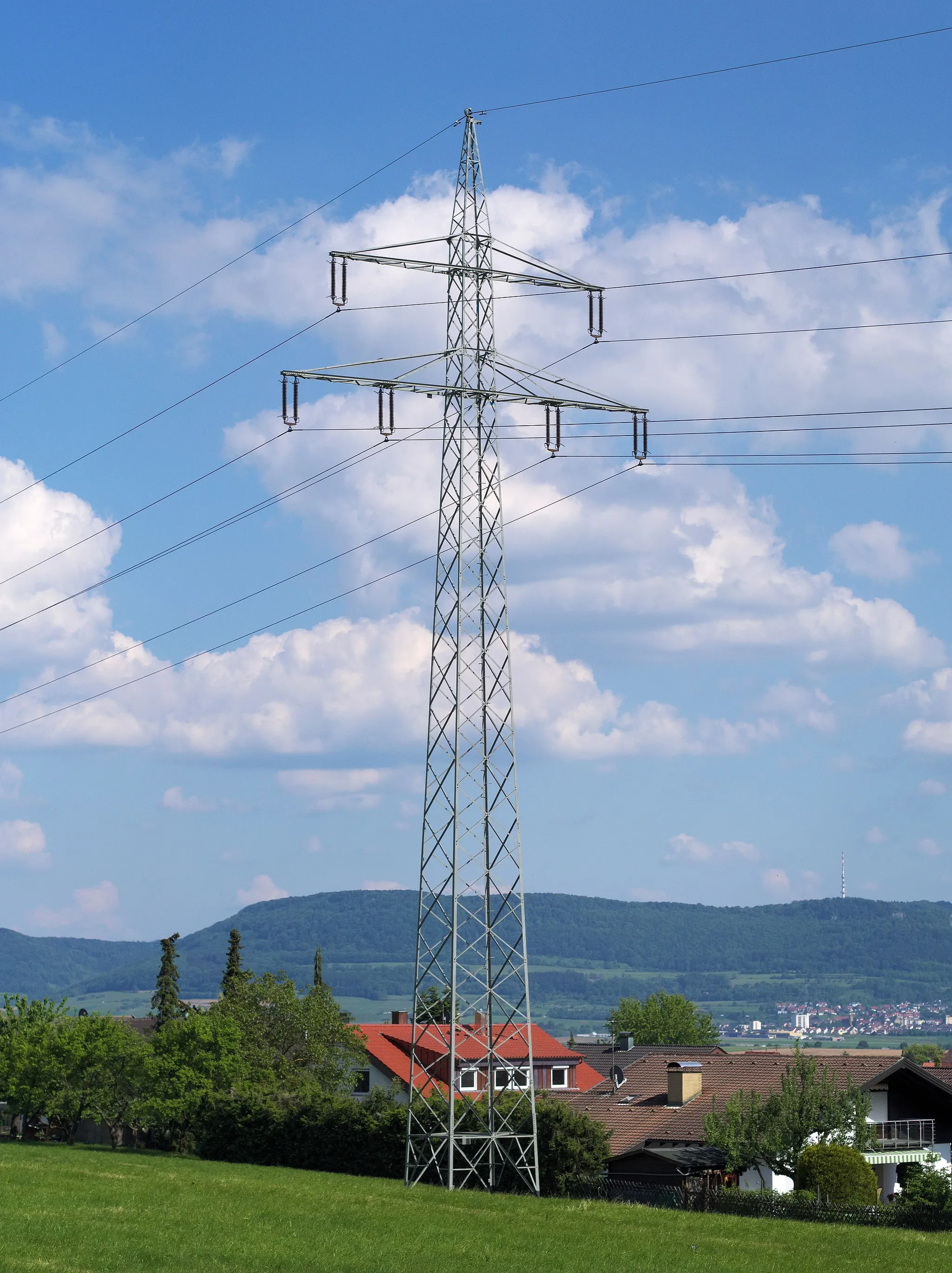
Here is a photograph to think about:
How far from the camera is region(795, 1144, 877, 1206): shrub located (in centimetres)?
5497

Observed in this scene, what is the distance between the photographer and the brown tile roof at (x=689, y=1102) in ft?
213

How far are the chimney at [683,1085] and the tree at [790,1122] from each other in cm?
938

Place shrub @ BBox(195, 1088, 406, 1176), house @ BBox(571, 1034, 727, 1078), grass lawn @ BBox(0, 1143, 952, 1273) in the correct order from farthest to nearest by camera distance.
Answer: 1. house @ BBox(571, 1034, 727, 1078)
2. shrub @ BBox(195, 1088, 406, 1176)
3. grass lawn @ BBox(0, 1143, 952, 1273)

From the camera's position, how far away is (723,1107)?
65875 mm

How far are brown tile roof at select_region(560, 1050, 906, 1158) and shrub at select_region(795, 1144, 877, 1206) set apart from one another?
696 cm

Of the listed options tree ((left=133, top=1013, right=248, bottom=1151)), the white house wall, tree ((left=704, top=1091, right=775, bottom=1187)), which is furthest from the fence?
tree ((left=133, top=1013, right=248, bottom=1151))

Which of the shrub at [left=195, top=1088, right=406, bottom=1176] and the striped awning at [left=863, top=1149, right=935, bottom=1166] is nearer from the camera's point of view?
the shrub at [left=195, top=1088, right=406, bottom=1176]

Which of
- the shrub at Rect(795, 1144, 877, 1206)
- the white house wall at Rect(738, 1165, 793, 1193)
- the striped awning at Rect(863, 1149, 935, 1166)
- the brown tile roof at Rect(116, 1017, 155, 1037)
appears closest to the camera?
the shrub at Rect(795, 1144, 877, 1206)

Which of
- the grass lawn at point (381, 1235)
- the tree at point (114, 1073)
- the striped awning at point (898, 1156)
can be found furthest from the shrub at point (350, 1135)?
the striped awning at point (898, 1156)

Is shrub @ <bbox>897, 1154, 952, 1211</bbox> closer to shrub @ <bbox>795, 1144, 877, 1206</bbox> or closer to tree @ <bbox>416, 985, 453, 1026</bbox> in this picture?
shrub @ <bbox>795, 1144, 877, 1206</bbox>

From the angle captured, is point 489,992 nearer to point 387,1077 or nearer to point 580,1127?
point 580,1127

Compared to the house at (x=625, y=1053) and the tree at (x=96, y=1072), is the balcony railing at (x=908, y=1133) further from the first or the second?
the tree at (x=96, y=1072)

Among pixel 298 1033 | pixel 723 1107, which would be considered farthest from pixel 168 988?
pixel 723 1107

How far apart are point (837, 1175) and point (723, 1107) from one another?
1076 cm
